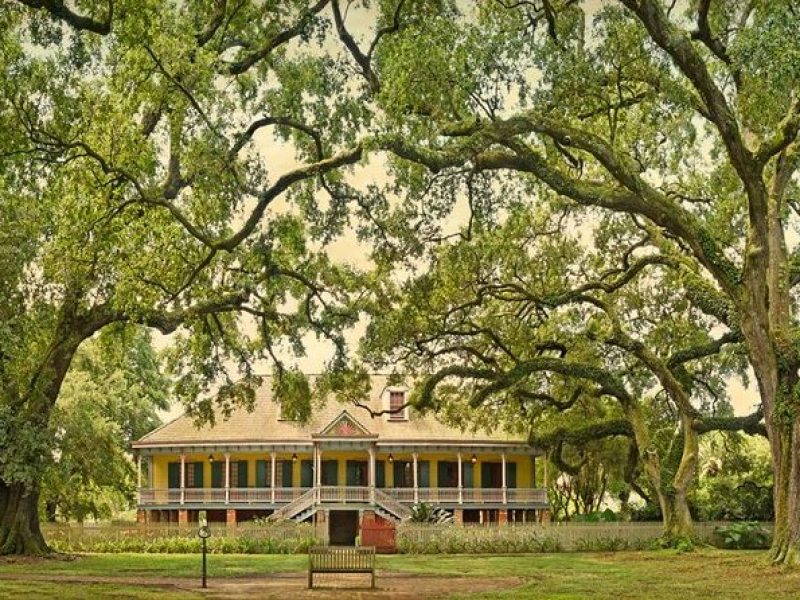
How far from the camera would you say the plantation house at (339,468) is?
48812 millimetres

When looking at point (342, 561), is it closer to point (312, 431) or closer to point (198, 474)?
point (312, 431)

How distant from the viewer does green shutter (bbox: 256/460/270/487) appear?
50531 mm

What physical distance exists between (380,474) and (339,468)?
193 centimetres

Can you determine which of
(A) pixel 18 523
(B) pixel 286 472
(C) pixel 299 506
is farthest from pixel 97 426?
(A) pixel 18 523

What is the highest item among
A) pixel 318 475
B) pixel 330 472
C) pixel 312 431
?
pixel 312 431

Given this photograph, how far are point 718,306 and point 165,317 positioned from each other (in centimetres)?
1517

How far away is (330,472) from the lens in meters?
51.2

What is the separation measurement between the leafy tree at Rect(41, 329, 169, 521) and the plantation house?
2721 millimetres

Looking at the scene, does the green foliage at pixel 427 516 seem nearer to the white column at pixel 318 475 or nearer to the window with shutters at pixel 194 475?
the white column at pixel 318 475

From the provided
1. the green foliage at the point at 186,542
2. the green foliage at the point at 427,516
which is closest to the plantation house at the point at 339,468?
the green foliage at the point at 427,516

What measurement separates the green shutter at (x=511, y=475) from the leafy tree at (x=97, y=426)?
17.7m

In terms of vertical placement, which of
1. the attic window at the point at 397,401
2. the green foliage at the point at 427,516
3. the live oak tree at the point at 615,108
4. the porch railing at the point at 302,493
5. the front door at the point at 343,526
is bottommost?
the front door at the point at 343,526

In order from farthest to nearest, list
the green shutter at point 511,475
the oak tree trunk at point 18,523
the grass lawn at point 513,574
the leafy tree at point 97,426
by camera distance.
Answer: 1. the green shutter at point 511,475
2. the leafy tree at point 97,426
3. the oak tree trunk at point 18,523
4. the grass lawn at point 513,574

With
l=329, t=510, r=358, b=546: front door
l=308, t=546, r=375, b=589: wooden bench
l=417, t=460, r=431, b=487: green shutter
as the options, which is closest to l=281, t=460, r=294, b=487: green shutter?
l=329, t=510, r=358, b=546: front door
